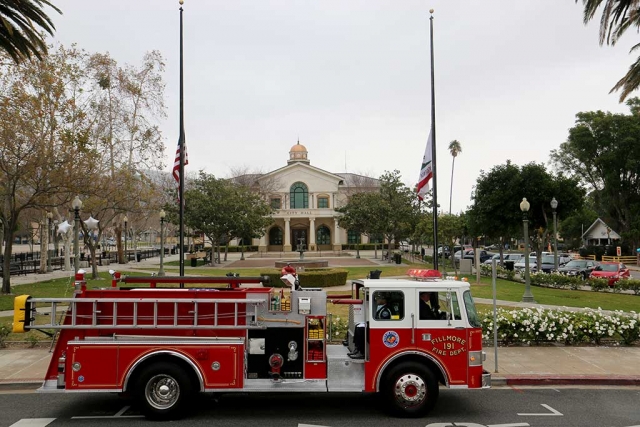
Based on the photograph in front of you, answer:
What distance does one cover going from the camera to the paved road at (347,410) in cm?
836

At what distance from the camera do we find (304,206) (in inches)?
3091

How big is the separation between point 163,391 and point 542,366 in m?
8.15

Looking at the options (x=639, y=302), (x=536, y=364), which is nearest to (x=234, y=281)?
(x=536, y=364)

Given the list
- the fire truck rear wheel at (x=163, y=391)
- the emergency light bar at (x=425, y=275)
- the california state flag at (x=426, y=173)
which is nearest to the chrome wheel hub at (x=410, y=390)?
the emergency light bar at (x=425, y=275)

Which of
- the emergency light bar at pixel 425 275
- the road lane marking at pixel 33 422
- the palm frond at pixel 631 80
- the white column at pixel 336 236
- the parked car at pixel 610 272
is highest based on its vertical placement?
the palm frond at pixel 631 80

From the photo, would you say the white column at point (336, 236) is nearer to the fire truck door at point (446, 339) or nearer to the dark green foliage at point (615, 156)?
the dark green foliage at point (615, 156)

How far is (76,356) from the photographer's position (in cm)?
815

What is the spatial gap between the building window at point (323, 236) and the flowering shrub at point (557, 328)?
6639 centimetres

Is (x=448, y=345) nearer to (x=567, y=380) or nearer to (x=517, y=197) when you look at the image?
(x=567, y=380)

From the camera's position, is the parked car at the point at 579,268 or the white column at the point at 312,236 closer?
the parked car at the point at 579,268

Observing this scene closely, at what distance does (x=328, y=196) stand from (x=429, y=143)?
60190 mm

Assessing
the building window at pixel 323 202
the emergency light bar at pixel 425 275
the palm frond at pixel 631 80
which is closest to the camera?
the emergency light bar at pixel 425 275

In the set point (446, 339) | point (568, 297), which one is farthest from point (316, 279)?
point (446, 339)

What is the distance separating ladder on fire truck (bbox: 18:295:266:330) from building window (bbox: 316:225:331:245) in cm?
7195
